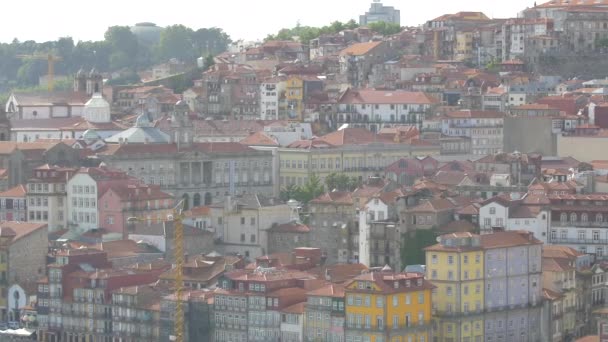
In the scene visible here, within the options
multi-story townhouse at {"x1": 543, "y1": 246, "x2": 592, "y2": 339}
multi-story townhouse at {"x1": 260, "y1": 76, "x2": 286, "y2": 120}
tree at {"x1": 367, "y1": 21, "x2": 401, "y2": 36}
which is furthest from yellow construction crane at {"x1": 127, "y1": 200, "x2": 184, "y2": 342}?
tree at {"x1": 367, "y1": 21, "x2": 401, "y2": 36}

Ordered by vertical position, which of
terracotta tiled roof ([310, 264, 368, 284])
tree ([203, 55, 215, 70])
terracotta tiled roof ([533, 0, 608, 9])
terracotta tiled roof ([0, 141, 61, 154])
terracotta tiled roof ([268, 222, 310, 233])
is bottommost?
terracotta tiled roof ([310, 264, 368, 284])

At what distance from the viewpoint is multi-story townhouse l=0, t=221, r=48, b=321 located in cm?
8938

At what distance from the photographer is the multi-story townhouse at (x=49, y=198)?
10025 centimetres

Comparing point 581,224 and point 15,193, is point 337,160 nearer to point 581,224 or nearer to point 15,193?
point 15,193

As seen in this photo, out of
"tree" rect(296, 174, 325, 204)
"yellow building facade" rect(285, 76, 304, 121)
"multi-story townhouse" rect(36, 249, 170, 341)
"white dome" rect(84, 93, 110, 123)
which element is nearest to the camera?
"multi-story townhouse" rect(36, 249, 170, 341)

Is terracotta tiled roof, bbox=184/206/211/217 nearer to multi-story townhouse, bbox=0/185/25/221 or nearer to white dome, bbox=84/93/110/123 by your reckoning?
multi-story townhouse, bbox=0/185/25/221

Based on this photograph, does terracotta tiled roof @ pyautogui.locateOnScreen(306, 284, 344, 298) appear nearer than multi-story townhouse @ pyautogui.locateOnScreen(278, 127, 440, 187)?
Yes

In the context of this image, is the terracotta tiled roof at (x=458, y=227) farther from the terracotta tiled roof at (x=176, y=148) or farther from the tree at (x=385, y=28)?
the tree at (x=385, y=28)

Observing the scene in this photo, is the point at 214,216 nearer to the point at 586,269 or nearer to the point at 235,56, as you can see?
the point at 586,269

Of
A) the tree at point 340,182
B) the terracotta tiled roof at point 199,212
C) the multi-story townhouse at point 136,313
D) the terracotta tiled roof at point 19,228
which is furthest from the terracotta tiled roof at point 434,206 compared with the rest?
the tree at point 340,182

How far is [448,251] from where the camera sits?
79.1 metres

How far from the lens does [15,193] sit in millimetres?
103250

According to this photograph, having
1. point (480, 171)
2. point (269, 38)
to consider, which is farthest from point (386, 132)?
point (269, 38)

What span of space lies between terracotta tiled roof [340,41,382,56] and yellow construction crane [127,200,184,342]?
45.8 m
